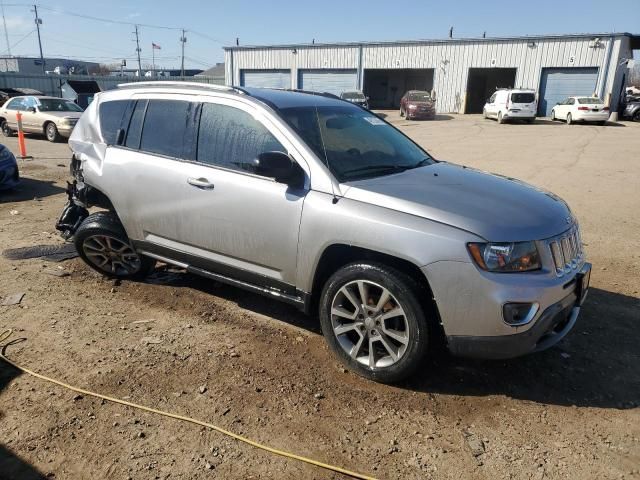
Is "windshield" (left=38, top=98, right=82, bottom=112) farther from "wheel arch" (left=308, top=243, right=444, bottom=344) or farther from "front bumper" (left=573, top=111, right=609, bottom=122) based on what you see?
"front bumper" (left=573, top=111, right=609, bottom=122)

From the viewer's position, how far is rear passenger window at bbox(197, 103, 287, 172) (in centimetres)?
380

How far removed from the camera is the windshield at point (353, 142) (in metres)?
3.69

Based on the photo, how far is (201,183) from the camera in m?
3.99

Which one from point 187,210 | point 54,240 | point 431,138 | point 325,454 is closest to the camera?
point 325,454

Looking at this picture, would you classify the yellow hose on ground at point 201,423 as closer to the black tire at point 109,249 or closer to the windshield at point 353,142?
the black tire at point 109,249

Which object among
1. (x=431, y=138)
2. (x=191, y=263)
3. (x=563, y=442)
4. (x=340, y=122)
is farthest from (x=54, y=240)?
(x=431, y=138)

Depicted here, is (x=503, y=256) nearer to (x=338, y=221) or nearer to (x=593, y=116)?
(x=338, y=221)

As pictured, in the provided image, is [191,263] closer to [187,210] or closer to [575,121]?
[187,210]

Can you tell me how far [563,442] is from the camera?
2.87m

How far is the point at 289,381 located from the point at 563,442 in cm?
168

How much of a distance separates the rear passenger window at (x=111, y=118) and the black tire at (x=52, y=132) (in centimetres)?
1426

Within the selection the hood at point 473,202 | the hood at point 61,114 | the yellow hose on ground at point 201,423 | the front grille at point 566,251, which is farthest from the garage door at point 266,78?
the yellow hose on ground at point 201,423

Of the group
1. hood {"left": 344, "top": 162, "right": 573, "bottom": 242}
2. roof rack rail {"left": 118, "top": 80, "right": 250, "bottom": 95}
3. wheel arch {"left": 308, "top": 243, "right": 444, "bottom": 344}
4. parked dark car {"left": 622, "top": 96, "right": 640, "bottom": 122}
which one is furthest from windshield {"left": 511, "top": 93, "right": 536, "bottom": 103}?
wheel arch {"left": 308, "top": 243, "right": 444, "bottom": 344}

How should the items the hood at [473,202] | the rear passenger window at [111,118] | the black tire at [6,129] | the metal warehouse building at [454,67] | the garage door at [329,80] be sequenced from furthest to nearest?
the garage door at [329,80] < the metal warehouse building at [454,67] < the black tire at [6,129] < the rear passenger window at [111,118] < the hood at [473,202]
